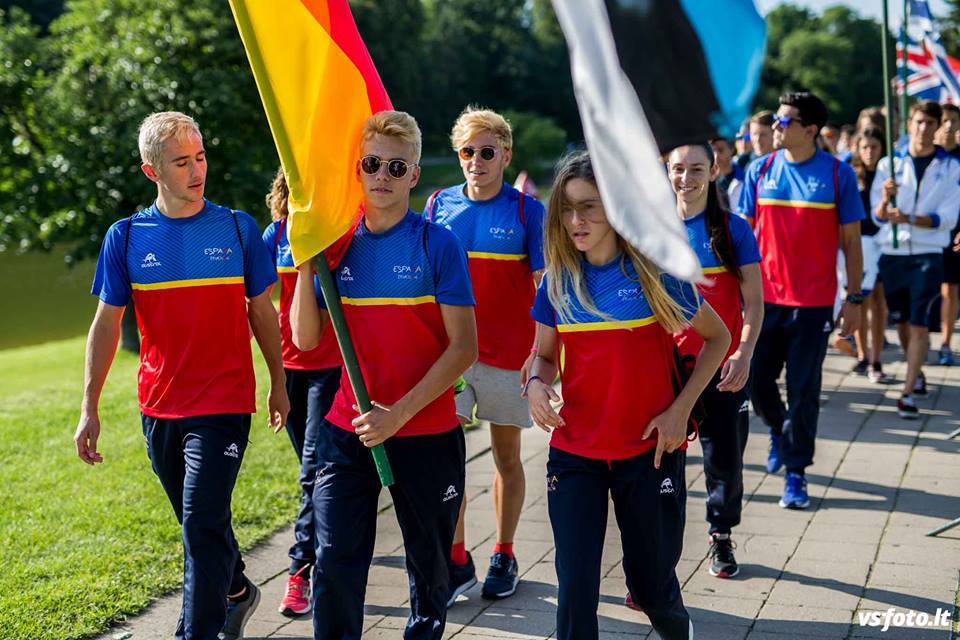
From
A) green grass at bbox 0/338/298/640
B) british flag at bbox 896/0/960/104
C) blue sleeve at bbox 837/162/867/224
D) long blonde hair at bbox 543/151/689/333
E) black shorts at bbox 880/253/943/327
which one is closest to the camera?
long blonde hair at bbox 543/151/689/333

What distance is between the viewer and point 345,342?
4.32 meters

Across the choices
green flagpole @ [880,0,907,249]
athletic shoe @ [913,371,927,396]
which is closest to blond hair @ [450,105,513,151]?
green flagpole @ [880,0,907,249]

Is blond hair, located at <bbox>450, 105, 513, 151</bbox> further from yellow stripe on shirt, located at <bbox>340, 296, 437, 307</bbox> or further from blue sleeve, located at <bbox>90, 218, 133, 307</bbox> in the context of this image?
blue sleeve, located at <bbox>90, 218, 133, 307</bbox>

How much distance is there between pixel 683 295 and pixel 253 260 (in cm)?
184

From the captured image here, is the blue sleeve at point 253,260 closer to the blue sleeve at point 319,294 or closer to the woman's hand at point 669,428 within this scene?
the blue sleeve at point 319,294

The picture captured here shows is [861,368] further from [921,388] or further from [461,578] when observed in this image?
[461,578]

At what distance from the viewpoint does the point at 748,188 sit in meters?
7.52

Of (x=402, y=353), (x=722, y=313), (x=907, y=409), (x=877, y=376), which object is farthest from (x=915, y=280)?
(x=402, y=353)

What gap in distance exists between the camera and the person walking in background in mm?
9641

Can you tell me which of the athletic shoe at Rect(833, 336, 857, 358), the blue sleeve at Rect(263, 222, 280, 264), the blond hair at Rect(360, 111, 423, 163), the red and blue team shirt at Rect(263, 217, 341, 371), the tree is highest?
the tree

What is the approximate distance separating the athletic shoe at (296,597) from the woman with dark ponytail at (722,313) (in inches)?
78.9

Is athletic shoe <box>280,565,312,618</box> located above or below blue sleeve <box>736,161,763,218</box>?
below

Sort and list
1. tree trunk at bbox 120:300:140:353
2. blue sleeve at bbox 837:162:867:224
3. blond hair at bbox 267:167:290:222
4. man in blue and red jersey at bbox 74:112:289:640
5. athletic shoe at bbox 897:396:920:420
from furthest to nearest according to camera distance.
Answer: tree trunk at bbox 120:300:140:353 < athletic shoe at bbox 897:396:920:420 < blue sleeve at bbox 837:162:867:224 < blond hair at bbox 267:167:290:222 < man in blue and red jersey at bbox 74:112:289:640

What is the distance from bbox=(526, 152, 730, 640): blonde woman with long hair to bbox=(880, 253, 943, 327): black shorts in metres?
5.96
